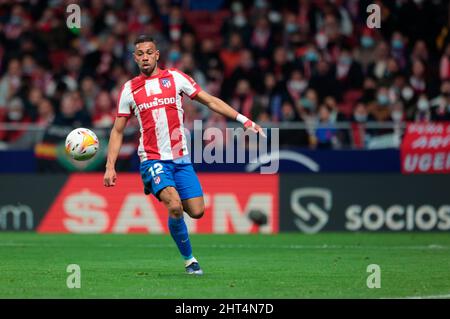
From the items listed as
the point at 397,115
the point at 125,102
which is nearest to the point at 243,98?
the point at 397,115

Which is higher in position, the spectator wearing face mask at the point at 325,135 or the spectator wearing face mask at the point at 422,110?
the spectator wearing face mask at the point at 422,110

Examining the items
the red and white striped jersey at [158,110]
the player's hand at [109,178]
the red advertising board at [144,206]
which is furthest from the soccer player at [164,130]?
the red advertising board at [144,206]

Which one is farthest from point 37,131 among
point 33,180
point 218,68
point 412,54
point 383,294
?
point 383,294

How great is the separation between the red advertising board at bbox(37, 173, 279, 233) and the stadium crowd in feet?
3.58

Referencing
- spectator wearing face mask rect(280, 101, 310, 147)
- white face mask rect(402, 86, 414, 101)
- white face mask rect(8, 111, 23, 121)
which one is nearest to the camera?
spectator wearing face mask rect(280, 101, 310, 147)

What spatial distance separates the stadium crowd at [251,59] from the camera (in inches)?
830

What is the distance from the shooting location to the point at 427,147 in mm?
19453

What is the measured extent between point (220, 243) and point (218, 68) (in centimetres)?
677

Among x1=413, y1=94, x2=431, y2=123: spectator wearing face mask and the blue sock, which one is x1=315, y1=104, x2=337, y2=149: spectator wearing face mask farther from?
the blue sock

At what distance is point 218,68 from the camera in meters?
23.2

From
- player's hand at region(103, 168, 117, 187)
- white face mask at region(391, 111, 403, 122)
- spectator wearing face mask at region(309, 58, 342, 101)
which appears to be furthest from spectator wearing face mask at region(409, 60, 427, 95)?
player's hand at region(103, 168, 117, 187)

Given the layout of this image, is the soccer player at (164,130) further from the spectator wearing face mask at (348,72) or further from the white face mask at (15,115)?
the spectator wearing face mask at (348,72)

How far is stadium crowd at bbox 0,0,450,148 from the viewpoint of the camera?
21.1 metres
